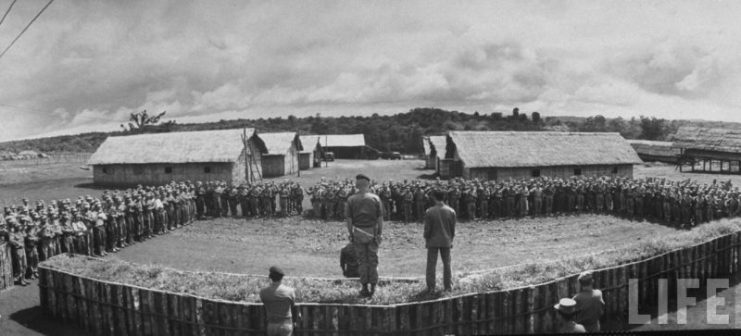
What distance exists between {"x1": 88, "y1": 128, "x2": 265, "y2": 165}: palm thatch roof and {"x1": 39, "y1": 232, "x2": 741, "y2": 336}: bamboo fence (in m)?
24.9

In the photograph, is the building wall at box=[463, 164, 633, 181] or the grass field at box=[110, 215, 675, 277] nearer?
the grass field at box=[110, 215, 675, 277]

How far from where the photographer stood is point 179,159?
121 feet

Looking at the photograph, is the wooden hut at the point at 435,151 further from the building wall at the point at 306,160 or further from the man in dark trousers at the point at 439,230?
the man in dark trousers at the point at 439,230

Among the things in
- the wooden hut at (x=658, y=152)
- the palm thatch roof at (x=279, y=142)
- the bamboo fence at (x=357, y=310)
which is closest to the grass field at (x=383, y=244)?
the bamboo fence at (x=357, y=310)

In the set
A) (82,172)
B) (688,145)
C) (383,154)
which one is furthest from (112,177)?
(688,145)

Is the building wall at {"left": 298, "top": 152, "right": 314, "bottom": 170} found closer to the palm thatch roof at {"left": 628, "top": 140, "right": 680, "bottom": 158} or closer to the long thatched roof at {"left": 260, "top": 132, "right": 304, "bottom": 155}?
the long thatched roof at {"left": 260, "top": 132, "right": 304, "bottom": 155}

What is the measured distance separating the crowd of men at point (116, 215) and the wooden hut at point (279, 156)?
64.1ft

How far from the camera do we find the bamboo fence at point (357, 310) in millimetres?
8414

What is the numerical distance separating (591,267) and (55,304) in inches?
447

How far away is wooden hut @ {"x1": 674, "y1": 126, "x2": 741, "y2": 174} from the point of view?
43.5m

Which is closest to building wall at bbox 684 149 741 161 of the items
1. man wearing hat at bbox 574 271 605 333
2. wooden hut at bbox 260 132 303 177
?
wooden hut at bbox 260 132 303 177

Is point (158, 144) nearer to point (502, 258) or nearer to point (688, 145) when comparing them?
point (502, 258)

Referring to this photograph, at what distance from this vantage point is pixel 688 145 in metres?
47.9

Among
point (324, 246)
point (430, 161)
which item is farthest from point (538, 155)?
point (324, 246)
